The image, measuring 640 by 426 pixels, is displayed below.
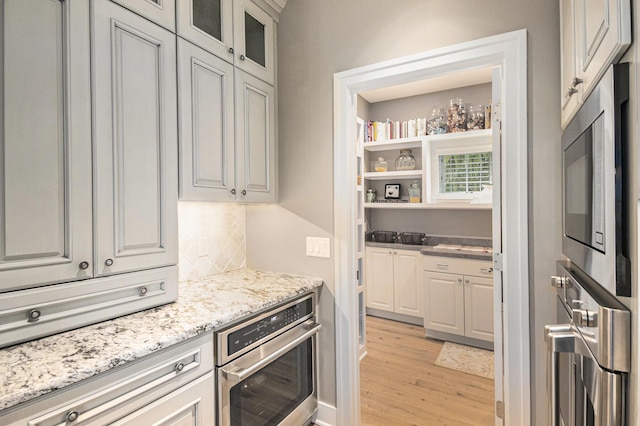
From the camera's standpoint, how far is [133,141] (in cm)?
132

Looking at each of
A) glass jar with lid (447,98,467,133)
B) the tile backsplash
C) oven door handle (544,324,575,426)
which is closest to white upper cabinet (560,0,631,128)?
oven door handle (544,324,575,426)

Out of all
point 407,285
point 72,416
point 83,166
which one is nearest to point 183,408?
point 72,416

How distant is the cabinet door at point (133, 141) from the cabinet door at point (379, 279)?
9.02 feet

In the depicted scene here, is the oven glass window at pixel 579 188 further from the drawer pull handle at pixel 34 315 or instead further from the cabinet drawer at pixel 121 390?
the drawer pull handle at pixel 34 315

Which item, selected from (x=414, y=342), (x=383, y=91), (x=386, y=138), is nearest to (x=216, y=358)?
(x=414, y=342)

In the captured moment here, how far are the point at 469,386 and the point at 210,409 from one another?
2027mm

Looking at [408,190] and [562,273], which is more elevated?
[408,190]

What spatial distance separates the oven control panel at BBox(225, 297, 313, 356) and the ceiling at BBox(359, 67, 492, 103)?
2.28 m

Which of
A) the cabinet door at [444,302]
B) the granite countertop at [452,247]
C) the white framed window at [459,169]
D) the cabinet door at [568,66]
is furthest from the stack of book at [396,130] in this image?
the cabinet door at [568,66]

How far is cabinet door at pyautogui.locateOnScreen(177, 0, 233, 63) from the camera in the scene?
155cm

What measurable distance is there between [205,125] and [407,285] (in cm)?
286

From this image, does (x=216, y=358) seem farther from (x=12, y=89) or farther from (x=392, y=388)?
(x=392, y=388)

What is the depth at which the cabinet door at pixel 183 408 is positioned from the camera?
1.07 m

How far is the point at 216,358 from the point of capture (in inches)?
52.1
